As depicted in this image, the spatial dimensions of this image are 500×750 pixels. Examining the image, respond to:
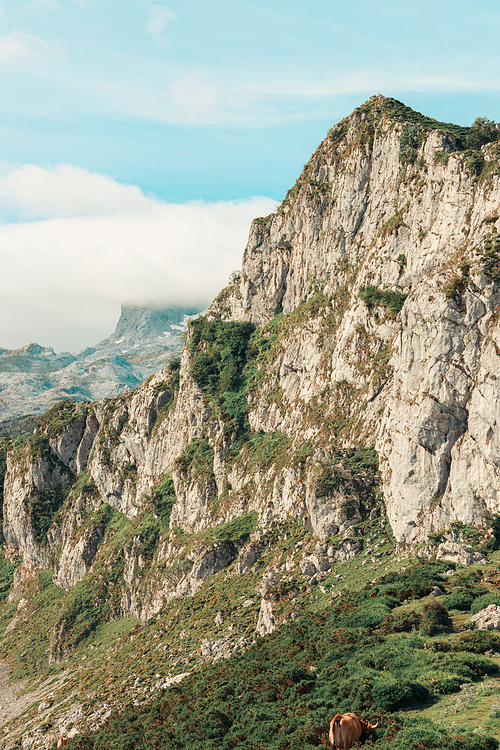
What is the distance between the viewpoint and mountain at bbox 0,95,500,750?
4672 cm

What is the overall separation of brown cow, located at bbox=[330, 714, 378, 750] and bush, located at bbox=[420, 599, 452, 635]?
48.7ft

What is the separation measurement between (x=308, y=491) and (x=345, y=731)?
49341mm

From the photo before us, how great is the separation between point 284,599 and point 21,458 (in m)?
139

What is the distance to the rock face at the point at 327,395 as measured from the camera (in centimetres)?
6341

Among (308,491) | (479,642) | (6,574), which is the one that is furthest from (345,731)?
(6,574)

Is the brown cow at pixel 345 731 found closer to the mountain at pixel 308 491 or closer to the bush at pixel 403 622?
the mountain at pixel 308 491

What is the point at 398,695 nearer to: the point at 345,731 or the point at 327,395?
the point at 345,731

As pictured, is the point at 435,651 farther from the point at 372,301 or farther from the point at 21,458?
the point at 21,458

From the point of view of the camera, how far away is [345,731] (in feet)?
96.7

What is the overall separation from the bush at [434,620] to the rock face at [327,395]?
17.1m

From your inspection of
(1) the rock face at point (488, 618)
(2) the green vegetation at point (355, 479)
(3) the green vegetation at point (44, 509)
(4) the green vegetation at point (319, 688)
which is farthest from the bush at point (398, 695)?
(3) the green vegetation at point (44, 509)

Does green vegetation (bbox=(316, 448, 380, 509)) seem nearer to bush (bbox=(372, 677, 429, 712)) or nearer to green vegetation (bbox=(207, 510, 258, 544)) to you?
green vegetation (bbox=(207, 510, 258, 544))

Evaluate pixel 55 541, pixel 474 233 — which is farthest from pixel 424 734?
pixel 55 541

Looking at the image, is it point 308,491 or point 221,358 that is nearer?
point 308,491
